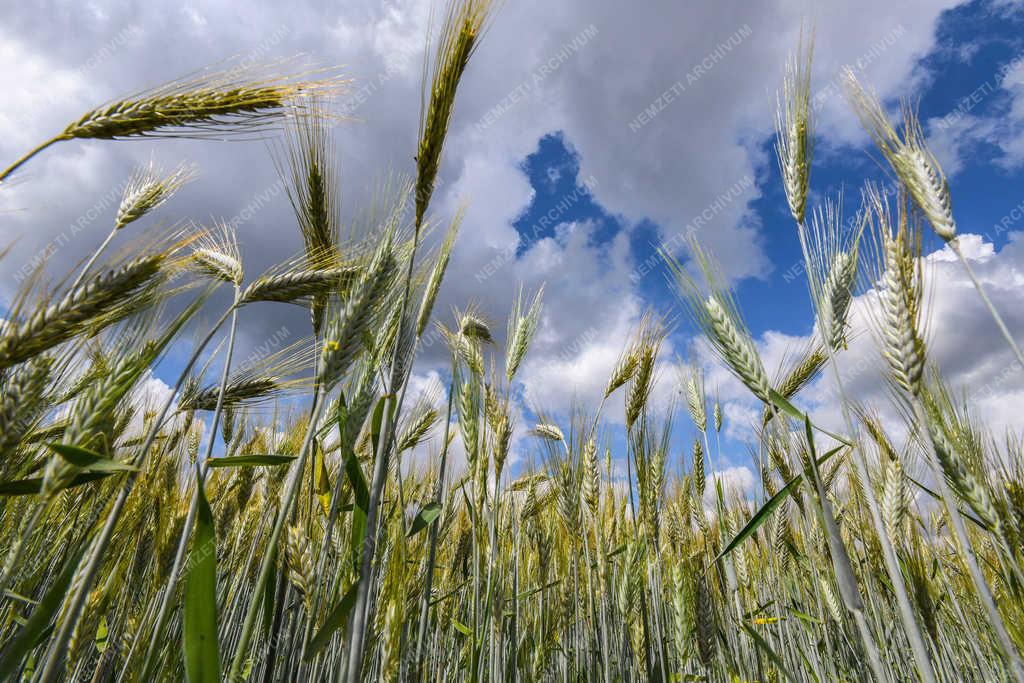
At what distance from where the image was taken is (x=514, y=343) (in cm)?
279

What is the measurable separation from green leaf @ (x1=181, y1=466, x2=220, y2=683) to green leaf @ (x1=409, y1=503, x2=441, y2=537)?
Answer: 1.71 ft

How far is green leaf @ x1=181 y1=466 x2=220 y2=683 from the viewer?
2.90 ft

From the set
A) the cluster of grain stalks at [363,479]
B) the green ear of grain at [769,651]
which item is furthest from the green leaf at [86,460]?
the green ear of grain at [769,651]

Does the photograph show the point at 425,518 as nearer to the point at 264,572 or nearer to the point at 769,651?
the point at 264,572

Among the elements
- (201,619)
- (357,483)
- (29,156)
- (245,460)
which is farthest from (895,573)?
(29,156)

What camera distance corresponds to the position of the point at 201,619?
91cm

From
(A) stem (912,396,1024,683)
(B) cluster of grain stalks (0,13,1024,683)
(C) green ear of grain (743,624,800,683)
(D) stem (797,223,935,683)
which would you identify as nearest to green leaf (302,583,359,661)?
(B) cluster of grain stalks (0,13,1024,683)

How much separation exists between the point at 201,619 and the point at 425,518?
1.92 feet

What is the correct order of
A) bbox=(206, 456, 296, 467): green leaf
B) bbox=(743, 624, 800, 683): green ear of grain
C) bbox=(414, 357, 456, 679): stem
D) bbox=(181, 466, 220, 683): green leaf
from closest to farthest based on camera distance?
bbox=(181, 466, 220, 683): green leaf, bbox=(743, 624, 800, 683): green ear of grain, bbox=(206, 456, 296, 467): green leaf, bbox=(414, 357, 456, 679): stem

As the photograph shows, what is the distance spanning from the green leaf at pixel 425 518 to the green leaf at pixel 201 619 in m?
0.52

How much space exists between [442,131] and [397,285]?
18.8 inches

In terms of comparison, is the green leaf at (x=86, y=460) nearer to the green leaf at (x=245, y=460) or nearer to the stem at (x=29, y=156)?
the green leaf at (x=245, y=460)

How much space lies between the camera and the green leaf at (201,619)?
2.90 ft

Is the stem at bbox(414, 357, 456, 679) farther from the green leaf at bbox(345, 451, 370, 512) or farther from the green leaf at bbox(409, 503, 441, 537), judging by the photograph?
the green leaf at bbox(345, 451, 370, 512)
